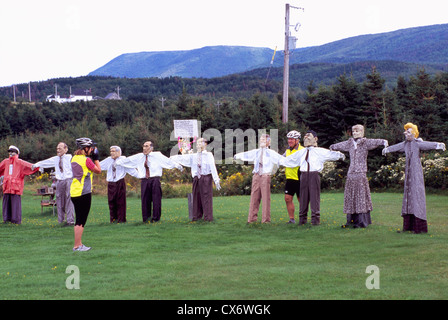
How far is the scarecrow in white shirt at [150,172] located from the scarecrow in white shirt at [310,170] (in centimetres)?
371

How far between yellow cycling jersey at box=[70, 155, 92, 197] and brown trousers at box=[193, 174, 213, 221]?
4.77 metres

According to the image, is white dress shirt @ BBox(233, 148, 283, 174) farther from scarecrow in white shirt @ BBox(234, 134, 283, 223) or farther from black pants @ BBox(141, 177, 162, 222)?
black pants @ BBox(141, 177, 162, 222)

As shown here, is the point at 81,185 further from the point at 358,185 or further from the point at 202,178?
the point at 358,185

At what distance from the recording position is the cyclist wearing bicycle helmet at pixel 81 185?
11141mm

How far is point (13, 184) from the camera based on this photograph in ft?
55.9

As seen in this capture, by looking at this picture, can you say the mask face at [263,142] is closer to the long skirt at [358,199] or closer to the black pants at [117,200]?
the long skirt at [358,199]

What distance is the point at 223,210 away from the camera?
19.1 meters

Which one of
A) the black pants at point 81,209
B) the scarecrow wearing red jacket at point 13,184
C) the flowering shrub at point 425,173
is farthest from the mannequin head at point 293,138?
the flowering shrub at point 425,173

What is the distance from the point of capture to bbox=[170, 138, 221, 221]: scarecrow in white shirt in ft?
51.4
